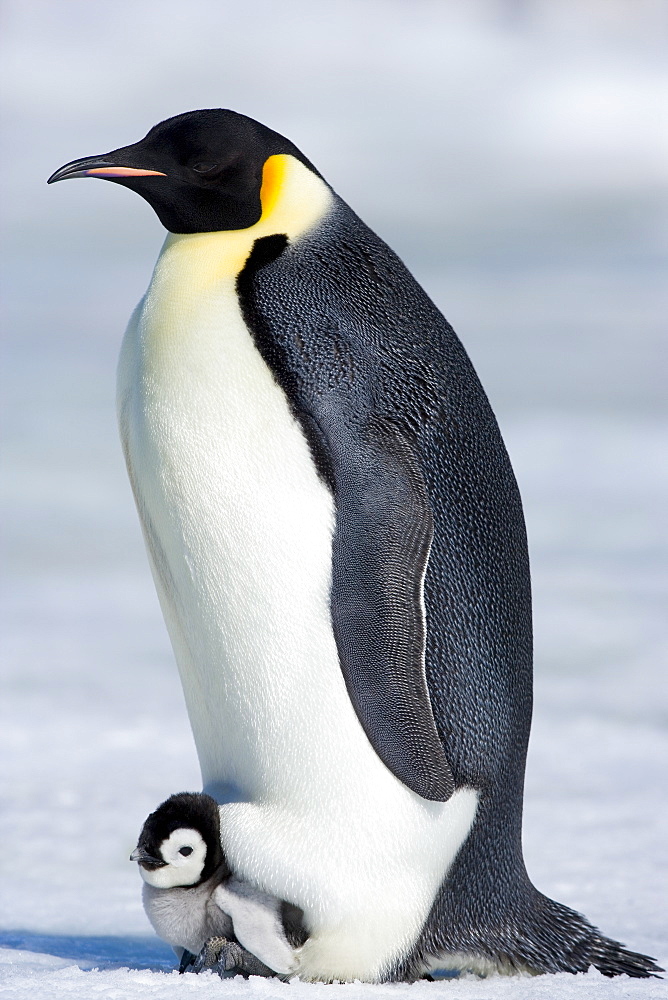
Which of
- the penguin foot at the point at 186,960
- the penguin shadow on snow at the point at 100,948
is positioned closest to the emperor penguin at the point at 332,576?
the penguin foot at the point at 186,960

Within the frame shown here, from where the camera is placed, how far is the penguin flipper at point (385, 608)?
83.0 inches

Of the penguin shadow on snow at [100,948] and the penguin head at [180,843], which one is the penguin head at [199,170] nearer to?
the penguin head at [180,843]

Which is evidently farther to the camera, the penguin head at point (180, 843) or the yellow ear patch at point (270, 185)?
the yellow ear patch at point (270, 185)

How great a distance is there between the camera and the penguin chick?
214 cm

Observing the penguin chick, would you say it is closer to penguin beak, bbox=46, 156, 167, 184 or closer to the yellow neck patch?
the yellow neck patch

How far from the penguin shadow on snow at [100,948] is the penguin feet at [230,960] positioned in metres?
0.17

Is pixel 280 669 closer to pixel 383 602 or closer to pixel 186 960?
pixel 383 602

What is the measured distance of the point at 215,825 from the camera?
2.20 m

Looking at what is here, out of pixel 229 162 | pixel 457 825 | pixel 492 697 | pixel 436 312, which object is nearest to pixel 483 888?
pixel 457 825

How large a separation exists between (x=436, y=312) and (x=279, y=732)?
2.78ft

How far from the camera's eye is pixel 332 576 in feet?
7.05

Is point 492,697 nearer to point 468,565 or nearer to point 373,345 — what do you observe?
point 468,565

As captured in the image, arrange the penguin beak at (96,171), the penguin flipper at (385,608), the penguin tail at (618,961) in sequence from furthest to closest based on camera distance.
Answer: the penguin beak at (96,171), the penguin tail at (618,961), the penguin flipper at (385,608)

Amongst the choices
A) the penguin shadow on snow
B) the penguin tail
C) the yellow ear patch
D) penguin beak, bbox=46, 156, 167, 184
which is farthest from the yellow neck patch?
the penguin tail
